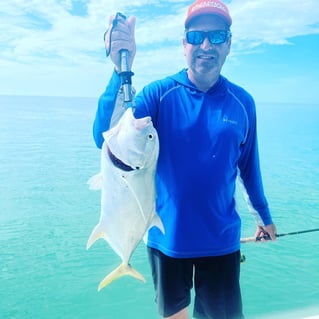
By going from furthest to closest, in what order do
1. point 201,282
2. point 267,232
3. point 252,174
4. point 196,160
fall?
point 267,232, point 252,174, point 201,282, point 196,160

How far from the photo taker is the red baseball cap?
6.87 feet

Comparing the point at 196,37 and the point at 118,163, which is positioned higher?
the point at 196,37

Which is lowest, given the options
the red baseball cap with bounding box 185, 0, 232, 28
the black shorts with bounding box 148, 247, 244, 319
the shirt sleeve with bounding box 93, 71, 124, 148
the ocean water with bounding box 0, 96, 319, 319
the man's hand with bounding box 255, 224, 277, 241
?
the ocean water with bounding box 0, 96, 319, 319

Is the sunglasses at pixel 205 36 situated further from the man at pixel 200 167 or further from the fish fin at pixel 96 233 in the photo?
the fish fin at pixel 96 233

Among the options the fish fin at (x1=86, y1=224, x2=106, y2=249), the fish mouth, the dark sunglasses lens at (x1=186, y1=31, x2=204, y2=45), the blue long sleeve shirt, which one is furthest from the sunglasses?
the fish fin at (x1=86, y1=224, x2=106, y2=249)

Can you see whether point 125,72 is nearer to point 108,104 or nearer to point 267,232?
point 108,104

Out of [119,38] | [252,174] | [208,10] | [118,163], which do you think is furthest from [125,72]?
[252,174]

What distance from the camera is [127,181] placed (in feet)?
5.43

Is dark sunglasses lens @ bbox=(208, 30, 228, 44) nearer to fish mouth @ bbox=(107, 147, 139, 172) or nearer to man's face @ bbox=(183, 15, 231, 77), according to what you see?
man's face @ bbox=(183, 15, 231, 77)

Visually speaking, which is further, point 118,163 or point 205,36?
point 205,36

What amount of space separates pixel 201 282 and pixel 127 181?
3.32ft

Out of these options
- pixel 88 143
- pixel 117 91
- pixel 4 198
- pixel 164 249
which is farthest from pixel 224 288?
pixel 88 143

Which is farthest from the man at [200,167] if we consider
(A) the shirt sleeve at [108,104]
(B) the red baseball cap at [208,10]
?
(A) the shirt sleeve at [108,104]

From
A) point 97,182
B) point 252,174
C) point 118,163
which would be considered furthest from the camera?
point 252,174
